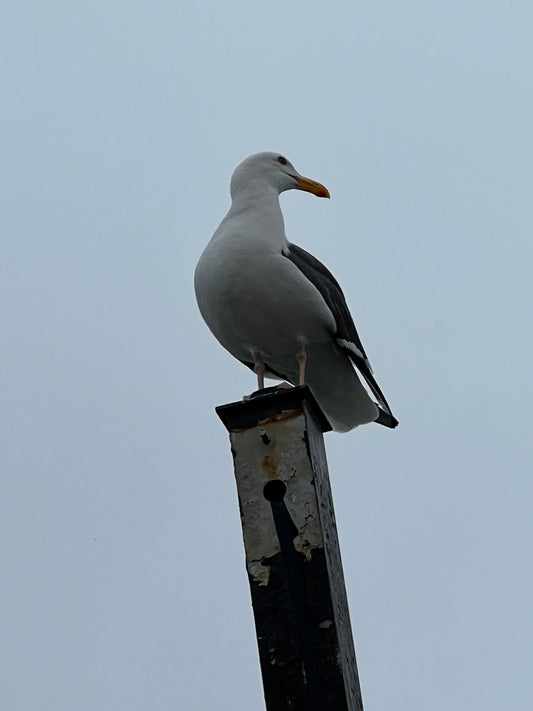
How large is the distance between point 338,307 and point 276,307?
0.44 metres

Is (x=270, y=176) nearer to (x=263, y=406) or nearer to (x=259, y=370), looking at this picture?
(x=259, y=370)

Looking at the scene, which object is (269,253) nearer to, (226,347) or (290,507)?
(226,347)

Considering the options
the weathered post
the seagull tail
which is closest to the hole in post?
the weathered post

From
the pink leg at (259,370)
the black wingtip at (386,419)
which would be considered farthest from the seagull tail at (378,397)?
the pink leg at (259,370)

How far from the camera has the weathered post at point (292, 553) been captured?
3.56m

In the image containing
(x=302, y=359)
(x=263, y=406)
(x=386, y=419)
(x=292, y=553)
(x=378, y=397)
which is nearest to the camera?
(x=292, y=553)

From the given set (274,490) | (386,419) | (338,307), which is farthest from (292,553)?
(386,419)

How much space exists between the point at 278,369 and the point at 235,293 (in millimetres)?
651

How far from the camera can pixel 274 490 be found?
3916 millimetres

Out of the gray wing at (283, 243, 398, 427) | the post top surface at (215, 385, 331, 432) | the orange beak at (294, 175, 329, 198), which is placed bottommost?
the post top surface at (215, 385, 331, 432)

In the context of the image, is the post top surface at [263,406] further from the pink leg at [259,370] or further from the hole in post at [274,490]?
the pink leg at [259,370]

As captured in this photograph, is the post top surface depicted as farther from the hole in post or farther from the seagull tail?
the seagull tail

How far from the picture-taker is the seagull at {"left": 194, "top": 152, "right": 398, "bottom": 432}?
4914 mm

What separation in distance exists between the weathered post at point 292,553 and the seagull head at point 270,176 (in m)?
1.81
